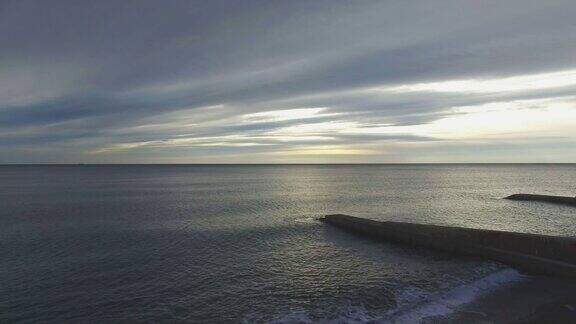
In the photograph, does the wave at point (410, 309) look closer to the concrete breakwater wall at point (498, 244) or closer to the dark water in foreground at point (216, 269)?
the dark water in foreground at point (216, 269)

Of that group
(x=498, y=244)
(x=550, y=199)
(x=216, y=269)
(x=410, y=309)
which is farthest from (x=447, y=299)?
(x=550, y=199)

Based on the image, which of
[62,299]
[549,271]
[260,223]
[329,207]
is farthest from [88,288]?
[329,207]

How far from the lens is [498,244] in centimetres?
3238

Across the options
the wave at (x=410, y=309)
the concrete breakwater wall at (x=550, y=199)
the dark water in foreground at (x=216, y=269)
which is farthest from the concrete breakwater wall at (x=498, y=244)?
the concrete breakwater wall at (x=550, y=199)

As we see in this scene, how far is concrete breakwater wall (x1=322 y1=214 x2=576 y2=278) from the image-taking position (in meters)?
27.7

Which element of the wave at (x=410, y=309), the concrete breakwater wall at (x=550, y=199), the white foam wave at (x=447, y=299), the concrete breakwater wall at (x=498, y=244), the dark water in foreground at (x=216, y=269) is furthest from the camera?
the concrete breakwater wall at (x=550, y=199)

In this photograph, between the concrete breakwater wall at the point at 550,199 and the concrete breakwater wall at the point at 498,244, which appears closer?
the concrete breakwater wall at the point at 498,244

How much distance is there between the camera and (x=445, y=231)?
1442 inches

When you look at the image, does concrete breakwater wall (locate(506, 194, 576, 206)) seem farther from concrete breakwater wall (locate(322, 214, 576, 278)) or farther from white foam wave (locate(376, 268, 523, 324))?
white foam wave (locate(376, 268, 523, 324))

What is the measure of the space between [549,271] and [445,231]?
10147 millimetres

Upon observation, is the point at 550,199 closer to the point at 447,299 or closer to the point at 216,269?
the point at 447,299

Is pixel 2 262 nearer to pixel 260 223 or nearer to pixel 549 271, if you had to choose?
pixel 260 223

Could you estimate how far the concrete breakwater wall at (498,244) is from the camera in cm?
2766

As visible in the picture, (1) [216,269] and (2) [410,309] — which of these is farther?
(1) [216,269]
